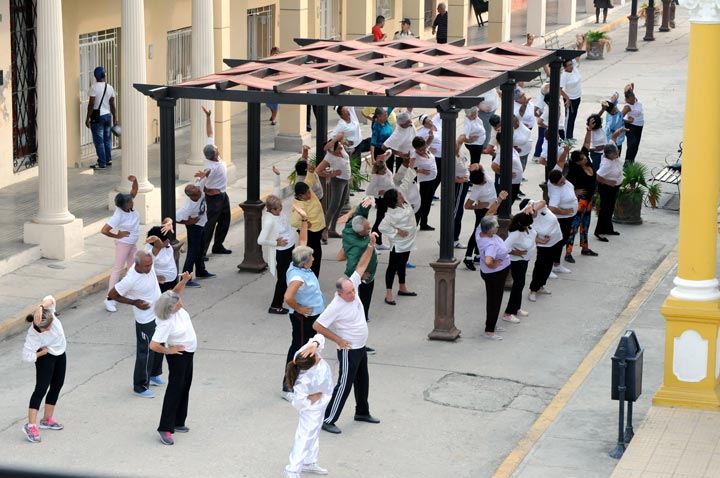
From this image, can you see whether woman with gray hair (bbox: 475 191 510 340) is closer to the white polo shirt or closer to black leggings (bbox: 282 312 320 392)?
black leggings (bbox: 282 312 320 392)

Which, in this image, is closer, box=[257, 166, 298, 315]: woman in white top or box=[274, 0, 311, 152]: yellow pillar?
box=[257, 166, 298, 315]: woman in white top

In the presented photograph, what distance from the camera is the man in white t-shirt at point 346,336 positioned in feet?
38.1

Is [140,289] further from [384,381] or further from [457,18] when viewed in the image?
[457,18]

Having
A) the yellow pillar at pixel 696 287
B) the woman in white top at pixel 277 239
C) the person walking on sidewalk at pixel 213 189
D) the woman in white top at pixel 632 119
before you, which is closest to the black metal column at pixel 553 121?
the woman in white top at pixel 632 119

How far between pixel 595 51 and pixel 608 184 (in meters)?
20.0

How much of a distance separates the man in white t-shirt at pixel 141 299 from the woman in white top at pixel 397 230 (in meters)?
3.60

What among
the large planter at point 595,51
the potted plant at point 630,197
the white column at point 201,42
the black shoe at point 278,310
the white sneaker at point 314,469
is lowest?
the white sneaker at point 314,469

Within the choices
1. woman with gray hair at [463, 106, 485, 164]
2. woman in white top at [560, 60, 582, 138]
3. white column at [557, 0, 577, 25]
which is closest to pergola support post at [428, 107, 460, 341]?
woman with gray hair at [463, 106, 485, 164]

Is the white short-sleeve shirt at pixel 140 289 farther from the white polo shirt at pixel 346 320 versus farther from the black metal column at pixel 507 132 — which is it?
the black metal column at pixel 507 132

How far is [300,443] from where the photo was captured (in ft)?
35.1

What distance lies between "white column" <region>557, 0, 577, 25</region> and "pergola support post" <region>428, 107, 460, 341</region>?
31.3 metres

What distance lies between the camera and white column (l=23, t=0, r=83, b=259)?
17469 millimetres

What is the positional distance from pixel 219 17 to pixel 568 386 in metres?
11.7

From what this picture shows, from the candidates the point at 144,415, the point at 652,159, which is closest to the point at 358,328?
the point at 144,415
